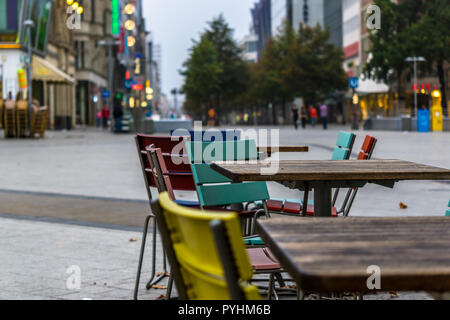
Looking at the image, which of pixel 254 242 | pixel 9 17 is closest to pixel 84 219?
pixel 254 242

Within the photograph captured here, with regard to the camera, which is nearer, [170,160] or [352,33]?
[170,160]

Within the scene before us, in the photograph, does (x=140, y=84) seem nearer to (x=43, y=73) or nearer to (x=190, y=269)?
(x=43, y=73)

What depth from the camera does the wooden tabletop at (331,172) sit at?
495cm

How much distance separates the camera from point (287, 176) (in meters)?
4.97

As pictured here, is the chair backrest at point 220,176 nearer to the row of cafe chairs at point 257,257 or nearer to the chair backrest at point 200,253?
the row of cafe chairs at point 257,257

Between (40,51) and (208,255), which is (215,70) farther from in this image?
(208,255)

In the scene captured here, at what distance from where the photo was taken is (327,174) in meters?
5.03

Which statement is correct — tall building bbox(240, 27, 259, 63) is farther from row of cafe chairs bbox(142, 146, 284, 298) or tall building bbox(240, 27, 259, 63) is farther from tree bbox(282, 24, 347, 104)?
row of cafe chairs bbox(142, 146, 284, 298)

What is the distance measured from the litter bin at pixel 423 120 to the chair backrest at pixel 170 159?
3743cm

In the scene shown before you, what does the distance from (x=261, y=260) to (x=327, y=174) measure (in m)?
0.92

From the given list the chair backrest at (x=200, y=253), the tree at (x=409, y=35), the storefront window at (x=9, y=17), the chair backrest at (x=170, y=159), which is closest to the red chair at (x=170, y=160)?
the chair backrest at (x=170, y=159)

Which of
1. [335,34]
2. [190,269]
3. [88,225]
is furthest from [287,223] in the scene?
[335,34]

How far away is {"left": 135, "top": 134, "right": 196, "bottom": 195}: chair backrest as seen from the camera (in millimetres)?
6146

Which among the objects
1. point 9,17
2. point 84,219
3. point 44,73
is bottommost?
point 84,219
